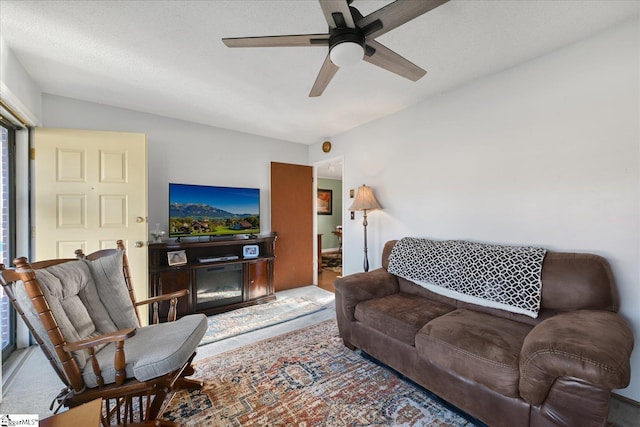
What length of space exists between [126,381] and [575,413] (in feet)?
6.87

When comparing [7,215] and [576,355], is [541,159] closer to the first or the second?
[576,355]

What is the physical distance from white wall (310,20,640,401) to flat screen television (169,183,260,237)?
2.04m

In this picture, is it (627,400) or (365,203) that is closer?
(627,400)

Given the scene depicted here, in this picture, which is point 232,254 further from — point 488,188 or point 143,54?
point 488,188

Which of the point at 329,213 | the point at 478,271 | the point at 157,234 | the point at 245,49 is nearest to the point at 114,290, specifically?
the point at 157,234

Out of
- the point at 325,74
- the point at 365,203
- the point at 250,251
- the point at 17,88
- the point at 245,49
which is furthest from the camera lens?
the point at 250,251

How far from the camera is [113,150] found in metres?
2.52

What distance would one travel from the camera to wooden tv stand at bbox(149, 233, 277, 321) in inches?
109

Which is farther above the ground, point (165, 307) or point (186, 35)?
point (186, 35)

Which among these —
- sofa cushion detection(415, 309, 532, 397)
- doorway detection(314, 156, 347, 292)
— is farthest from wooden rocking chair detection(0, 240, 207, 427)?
doorway detection(314, 156, 347, 292)

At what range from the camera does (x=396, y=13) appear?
112 centimetres

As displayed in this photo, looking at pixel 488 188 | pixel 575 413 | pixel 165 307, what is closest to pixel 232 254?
pixel 165 307

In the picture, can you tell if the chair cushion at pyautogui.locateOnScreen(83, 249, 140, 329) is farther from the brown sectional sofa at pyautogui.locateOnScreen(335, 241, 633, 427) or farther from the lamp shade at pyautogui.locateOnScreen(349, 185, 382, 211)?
the lamp shade at pyautogui.locateOnScreen(349, 185, 382, 211)

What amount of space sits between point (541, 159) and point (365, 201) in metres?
1.64
